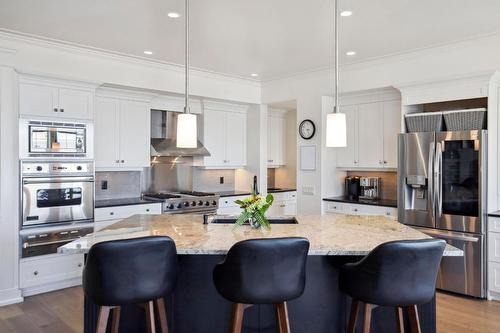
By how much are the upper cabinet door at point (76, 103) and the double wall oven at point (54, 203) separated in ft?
1.76

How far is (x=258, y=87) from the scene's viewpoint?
639 cm

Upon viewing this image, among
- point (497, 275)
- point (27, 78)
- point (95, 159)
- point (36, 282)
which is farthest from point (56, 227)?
point (497, 275)

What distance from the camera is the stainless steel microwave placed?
406 cm

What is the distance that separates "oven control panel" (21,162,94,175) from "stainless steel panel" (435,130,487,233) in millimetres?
3900

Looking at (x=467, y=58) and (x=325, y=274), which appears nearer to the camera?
(x=325, y=274)

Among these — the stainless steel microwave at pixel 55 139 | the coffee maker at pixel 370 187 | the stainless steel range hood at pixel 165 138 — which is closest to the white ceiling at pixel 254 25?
the stainless steel microwave at pixel 55 139

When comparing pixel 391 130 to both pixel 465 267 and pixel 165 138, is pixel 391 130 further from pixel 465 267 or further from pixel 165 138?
pixel 165 138

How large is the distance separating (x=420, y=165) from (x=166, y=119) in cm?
354

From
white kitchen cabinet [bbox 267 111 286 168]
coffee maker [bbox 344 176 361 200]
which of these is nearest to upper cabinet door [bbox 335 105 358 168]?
coffee maker [bbox 344 176 361 200]

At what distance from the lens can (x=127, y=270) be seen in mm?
2090

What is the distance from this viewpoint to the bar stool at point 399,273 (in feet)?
6.96

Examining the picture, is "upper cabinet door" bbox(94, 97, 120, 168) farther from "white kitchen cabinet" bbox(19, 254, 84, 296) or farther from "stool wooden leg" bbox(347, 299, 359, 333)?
"stool wooden leg" bbox(347, 299, 359, 333)

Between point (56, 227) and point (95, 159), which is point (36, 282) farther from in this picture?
point (95, 159)

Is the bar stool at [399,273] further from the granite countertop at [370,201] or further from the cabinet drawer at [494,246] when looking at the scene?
the granite countertop at [370,201]
